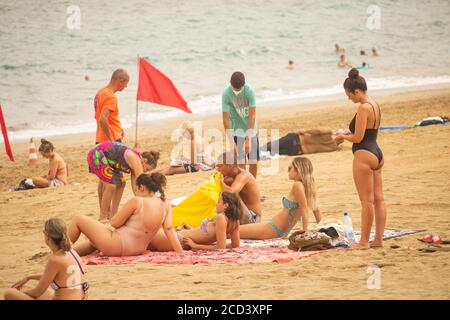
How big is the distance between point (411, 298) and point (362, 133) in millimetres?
1844

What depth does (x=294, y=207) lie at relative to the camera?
300 inches

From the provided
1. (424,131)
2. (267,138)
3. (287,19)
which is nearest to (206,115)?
(267,138)

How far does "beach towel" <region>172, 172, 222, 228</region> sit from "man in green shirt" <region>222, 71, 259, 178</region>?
93 cm

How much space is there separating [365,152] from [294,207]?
3.79ft

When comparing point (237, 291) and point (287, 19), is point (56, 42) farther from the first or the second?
point (237, 291)

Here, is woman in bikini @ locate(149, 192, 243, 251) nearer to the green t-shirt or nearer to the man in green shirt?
the man in green shirt

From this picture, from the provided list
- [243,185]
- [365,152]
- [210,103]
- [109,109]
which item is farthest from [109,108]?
[210,103]

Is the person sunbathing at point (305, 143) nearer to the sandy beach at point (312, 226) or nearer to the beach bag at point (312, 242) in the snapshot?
the sandy beach at point (312, 226)

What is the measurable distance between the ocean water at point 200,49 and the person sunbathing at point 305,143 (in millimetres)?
7094

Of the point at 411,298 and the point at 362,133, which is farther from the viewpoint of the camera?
the point at 362,133

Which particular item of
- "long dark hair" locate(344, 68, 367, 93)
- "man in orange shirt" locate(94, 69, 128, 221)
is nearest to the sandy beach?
"man in orange shirt" locate(94, 69, 128, 221)

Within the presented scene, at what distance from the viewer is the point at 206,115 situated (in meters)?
20.0

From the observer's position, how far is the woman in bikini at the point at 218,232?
7.32 meters

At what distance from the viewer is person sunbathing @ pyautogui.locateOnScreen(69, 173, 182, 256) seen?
6965 mm
